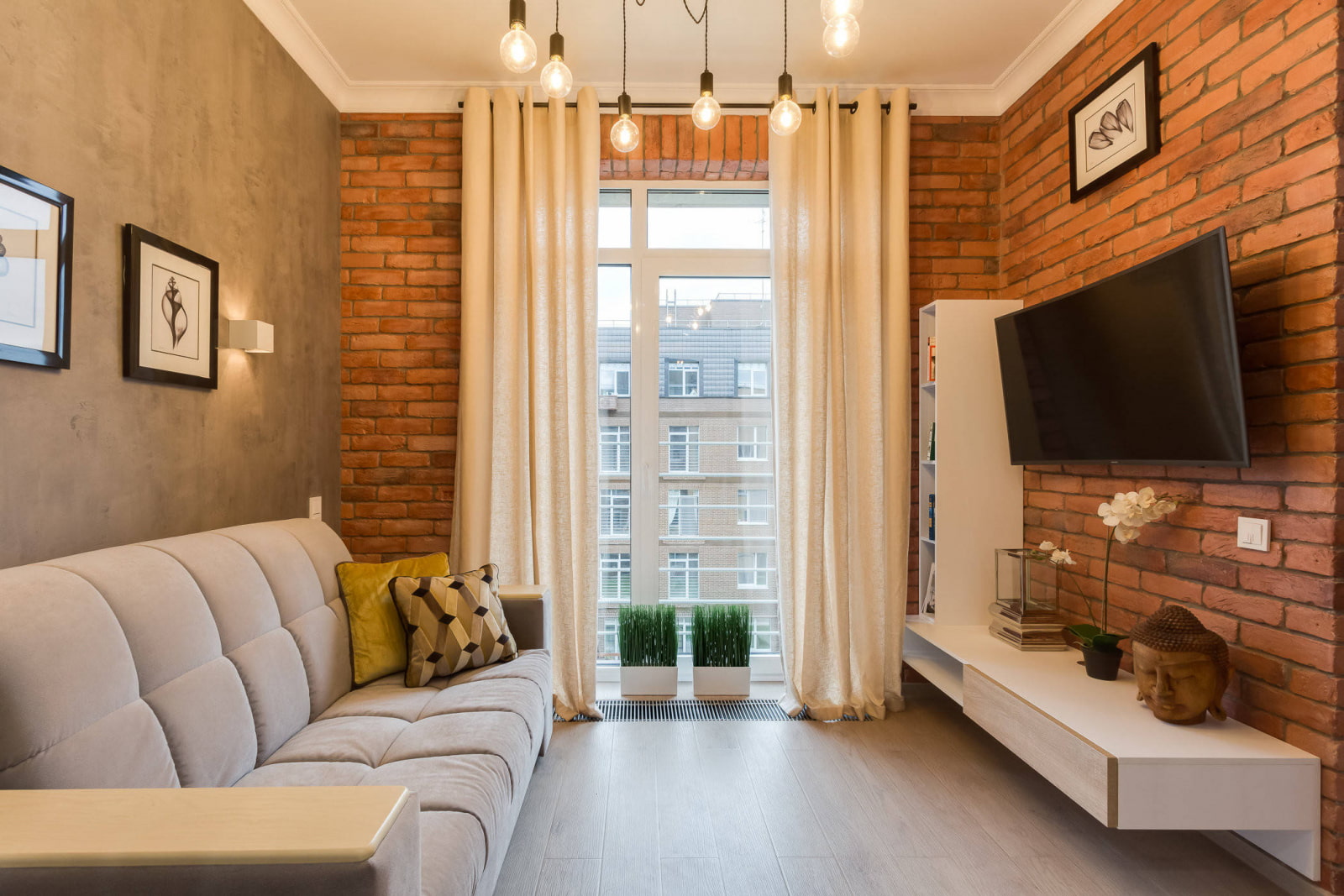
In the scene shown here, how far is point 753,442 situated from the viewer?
3.62 m

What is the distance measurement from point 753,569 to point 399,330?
6.91 feet

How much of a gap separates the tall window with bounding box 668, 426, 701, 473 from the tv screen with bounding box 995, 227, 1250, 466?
4.76ft

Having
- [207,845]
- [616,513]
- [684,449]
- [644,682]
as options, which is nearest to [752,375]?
[684,449]

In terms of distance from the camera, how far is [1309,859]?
184 centimetres

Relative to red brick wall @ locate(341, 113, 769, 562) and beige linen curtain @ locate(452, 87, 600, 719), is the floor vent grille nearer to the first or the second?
beige linen curtain @ locate(452, 87, 600, 719)

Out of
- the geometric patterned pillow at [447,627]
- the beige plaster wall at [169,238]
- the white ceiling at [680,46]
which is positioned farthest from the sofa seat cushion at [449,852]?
the white ceiling at [680,46]

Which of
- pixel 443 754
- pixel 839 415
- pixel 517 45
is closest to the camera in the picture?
pixel 517 45

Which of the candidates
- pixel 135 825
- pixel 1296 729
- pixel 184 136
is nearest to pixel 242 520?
pixel 184 136

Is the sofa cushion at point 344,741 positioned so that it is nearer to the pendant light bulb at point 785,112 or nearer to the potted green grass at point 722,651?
the potted green grass at point 722,651

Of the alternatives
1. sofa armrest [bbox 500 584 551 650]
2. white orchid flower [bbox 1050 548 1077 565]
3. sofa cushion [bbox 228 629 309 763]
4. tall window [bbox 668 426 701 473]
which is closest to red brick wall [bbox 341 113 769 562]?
sofa armrest [bbox 500 584 551 650]

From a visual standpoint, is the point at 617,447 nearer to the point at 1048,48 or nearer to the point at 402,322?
the point at 402,322

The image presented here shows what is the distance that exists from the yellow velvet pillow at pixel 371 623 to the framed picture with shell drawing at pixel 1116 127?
3.05m

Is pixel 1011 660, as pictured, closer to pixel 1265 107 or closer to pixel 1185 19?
pixel 1265 107

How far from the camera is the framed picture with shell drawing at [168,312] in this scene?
1983 mm
